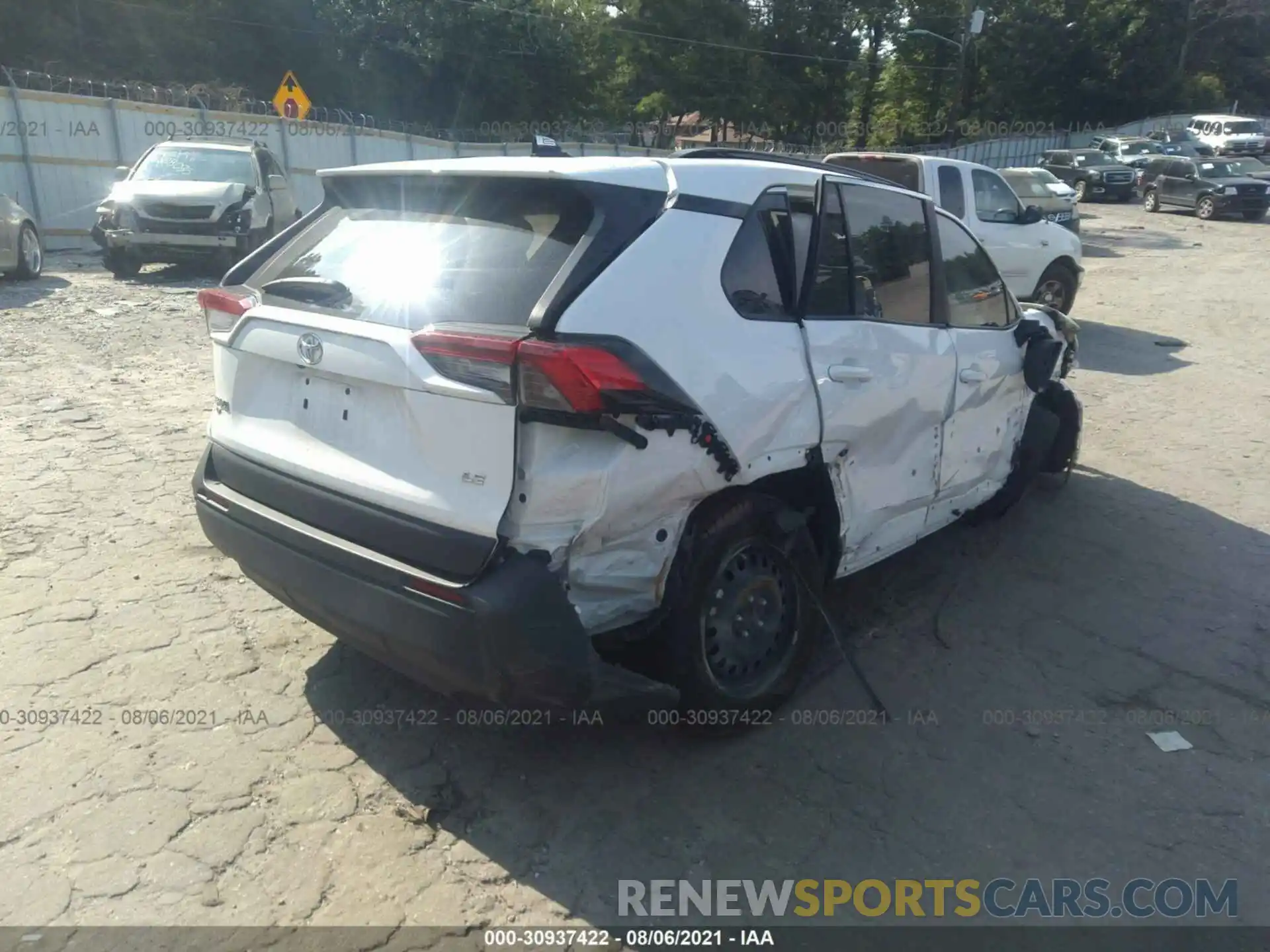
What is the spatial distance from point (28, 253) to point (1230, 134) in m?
47.3

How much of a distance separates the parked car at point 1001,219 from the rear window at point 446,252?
7.73 metres

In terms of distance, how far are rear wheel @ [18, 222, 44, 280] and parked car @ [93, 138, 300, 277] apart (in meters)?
0.82

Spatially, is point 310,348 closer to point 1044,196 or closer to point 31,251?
point 31,251

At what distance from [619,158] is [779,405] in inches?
38.4

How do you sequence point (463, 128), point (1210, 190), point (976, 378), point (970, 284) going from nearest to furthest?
point (976, 378), point (970, 284), point (1210, 190), point (463, 128)

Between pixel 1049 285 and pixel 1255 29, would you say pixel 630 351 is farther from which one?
pixel 1255 29

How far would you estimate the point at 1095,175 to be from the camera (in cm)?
3331

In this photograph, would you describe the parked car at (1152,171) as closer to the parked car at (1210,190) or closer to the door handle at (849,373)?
the parked car at (1210,190)

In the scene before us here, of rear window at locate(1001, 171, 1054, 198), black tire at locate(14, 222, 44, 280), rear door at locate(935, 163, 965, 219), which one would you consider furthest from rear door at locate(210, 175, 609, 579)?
rear window at locate(1001, 171, 1054, 198)

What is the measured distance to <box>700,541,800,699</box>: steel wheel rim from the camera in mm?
3340

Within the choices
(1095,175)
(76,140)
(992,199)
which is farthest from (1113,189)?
(76,140)

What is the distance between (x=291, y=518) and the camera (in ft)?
10.6

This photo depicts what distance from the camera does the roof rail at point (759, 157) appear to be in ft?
11.6

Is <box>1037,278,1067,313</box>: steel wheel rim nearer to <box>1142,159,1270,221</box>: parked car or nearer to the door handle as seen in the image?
the door handle
